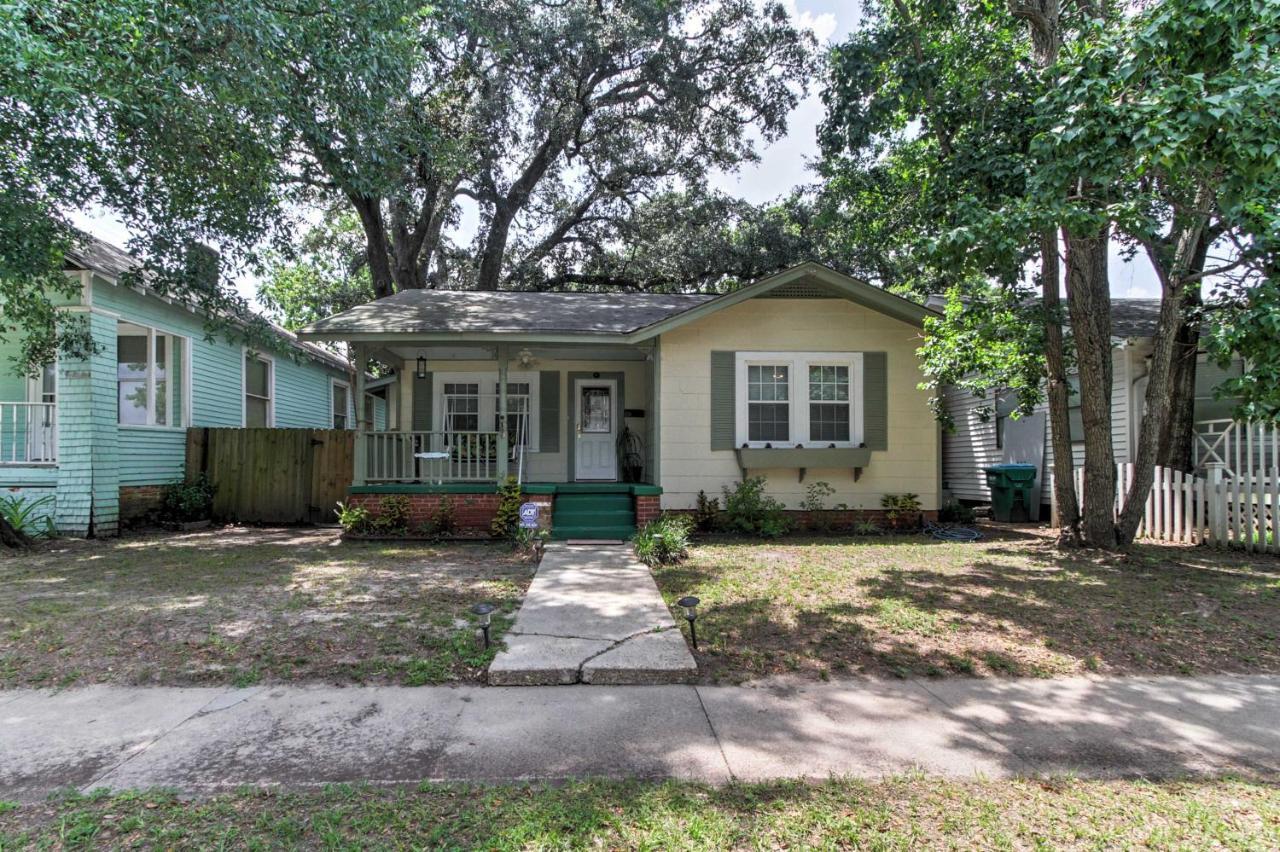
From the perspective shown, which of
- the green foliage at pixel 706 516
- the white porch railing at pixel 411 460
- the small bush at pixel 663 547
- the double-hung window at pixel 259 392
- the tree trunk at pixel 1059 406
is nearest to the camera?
the small bush at pixel 663 547

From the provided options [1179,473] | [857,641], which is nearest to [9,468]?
[857,641]

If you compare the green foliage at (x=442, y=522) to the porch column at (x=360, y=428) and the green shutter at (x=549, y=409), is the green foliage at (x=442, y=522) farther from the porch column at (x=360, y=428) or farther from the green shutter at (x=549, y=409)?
the green shutter at (x=549, y=409)

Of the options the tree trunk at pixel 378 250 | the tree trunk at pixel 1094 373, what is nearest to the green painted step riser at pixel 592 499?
the tree trunk at pixel 1094 373

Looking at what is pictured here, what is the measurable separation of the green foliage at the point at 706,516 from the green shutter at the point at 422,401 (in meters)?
5.30

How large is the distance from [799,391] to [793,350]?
0.68 meters

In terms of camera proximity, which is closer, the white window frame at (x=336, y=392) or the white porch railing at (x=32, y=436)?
the white porch railing at (x=32, y=436)

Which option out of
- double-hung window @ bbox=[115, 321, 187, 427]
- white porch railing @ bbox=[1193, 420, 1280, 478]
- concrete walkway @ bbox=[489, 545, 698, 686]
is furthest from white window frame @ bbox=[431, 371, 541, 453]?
white porch railing @ bbox=[1193, 420, 1280, 478]

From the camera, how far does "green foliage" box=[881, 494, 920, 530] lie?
34.0ft

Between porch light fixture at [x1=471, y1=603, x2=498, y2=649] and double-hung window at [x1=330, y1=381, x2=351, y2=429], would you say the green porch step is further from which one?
double-hung window at [x1=330, y1=381, x2=351, y2=429]

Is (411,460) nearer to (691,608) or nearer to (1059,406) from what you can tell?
(691,608)

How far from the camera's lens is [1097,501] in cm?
821

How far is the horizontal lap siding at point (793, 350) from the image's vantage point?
1027 cm

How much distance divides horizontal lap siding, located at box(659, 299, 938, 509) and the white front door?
7.13 ft

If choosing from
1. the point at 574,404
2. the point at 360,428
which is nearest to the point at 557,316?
the point at 574,404
